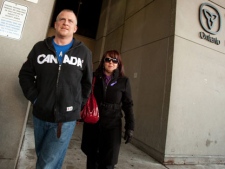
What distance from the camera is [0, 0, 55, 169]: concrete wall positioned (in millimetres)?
1984

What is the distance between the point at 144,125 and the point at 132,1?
4.19 meters

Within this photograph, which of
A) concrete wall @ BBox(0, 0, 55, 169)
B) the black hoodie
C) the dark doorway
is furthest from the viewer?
the dark doorway

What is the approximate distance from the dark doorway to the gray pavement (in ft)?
21.1

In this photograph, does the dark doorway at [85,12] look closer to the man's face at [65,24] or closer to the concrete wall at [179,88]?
the concrete wall at [179,88]

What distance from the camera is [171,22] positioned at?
3.82m

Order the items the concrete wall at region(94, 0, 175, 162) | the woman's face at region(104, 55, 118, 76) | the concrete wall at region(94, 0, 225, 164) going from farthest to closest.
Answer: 1. the concrete wall at region(94, 0, 175, 162)
2. the concrete wall at region(94, 0, 225, 164)
3. the woman's face at region(104, 55, 118, 76)

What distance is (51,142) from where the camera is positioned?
143 centimetres

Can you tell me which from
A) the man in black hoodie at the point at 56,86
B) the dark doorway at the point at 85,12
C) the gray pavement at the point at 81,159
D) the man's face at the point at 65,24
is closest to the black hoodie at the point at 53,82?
the man in black hoodie at the point at 56,86

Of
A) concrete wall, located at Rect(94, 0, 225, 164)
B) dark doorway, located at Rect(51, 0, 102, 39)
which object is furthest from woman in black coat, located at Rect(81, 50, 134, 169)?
dark doorway, located at Rect(51, 0, 102, 39)

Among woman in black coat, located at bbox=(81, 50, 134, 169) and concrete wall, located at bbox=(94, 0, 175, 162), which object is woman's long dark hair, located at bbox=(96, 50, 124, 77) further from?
concrete wall, located at bbox=(94, 0, 175, 162)

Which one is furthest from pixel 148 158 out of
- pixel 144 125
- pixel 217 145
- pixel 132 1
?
Result: pixel 132 1

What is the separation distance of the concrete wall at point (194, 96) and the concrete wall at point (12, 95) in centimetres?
271

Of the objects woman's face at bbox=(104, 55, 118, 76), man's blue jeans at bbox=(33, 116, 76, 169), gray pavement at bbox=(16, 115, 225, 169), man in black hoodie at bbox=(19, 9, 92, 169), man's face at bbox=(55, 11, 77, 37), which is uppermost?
man's face at bbox=(55, 11, 77, 37)

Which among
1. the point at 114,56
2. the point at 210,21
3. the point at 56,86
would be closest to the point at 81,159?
the point at 114,56
